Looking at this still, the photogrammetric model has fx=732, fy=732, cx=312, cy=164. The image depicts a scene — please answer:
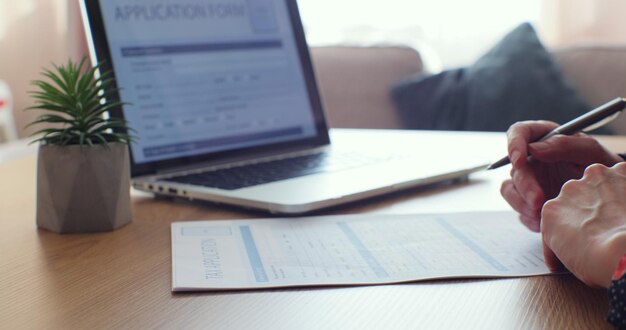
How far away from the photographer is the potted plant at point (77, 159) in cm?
72

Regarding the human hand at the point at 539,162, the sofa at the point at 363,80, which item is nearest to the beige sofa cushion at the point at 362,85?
the sofa at the point at 363,80

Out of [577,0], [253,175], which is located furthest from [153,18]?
[577,0]

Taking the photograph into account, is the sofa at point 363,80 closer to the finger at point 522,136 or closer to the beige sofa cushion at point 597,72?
the beige sofa cushion at point 597,72

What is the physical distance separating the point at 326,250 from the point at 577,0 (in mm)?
2563

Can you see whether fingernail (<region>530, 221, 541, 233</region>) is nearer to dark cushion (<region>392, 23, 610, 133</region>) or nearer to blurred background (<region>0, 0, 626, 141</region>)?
dark cushion (<region>392, 23, 610, 133</region>)

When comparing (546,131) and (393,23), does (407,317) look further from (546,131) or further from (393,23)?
(393,23)

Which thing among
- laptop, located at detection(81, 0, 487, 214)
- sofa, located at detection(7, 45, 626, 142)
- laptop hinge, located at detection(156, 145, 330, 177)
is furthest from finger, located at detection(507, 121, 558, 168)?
sofa, located at detection(7, 45, 626, 142)

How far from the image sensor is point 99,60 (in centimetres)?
92

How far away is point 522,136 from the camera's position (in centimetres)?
81

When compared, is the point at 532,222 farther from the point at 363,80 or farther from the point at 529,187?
the point at 363,80

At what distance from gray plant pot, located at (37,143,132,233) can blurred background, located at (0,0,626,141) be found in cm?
219

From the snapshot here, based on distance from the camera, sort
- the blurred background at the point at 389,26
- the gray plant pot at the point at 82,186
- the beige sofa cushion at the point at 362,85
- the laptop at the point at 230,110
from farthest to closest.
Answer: the blurred background at the point at 389,26
the beige sofa cushion at the point at 362,85
the laptop at the point at 230,110
the gray plant pot at the point at 82,186

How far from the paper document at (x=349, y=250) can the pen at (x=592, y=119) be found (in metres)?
0.11

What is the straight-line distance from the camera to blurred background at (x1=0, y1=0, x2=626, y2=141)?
9.42ft
